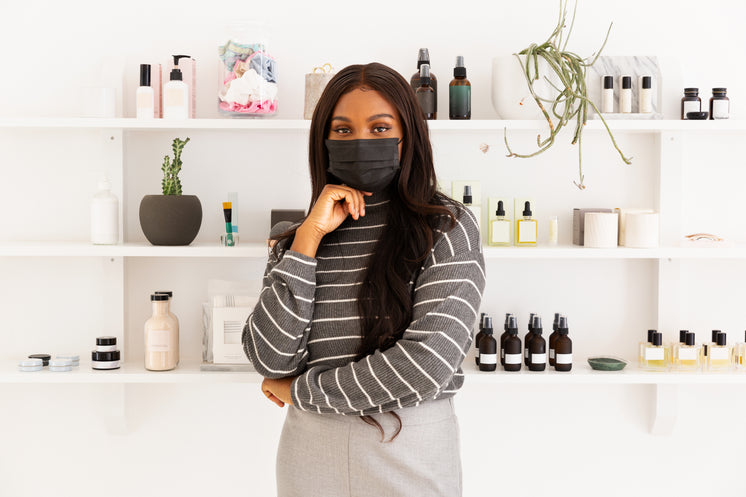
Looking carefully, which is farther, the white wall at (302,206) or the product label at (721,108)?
the white wall at (302,206)

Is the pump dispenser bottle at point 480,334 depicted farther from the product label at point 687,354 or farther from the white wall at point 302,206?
the product label at point 687,354

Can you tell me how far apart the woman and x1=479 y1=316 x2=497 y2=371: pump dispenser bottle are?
0.48m

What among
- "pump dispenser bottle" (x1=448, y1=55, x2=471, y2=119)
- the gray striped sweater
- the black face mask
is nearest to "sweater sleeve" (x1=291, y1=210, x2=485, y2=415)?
the gray striped sweater

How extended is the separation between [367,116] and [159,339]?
88 centimetres

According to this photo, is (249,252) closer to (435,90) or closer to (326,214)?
(326,214)

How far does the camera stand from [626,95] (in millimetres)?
1903

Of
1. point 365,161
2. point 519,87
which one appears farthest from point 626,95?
point 365,161

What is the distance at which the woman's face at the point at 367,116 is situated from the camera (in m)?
1.39

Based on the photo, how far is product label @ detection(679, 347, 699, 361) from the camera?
194 cm

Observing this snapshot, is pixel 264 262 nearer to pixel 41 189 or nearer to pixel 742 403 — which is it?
pixel 41 189

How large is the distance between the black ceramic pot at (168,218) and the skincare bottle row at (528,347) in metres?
0.80

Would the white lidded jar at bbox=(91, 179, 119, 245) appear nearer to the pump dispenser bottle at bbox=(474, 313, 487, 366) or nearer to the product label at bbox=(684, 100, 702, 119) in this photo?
the pump dispenser bottle at bbox=(474, 313, 487, 366)

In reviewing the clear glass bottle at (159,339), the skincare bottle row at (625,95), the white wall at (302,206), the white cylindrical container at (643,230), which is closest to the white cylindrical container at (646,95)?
the skincare bottle row at (625,95)

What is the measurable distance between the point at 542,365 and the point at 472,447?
353mm
